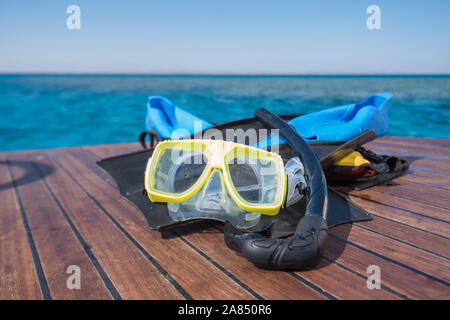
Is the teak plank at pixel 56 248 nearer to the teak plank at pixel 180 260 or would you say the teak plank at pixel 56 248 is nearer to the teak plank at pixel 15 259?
the teak plank at pixel 15 259

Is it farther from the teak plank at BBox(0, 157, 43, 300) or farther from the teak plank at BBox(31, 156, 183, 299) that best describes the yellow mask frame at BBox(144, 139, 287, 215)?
the teak plank at BBox(0, 157, 43, 300)

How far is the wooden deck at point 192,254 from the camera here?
89 centimetres

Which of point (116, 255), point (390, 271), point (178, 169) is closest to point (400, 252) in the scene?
point (390, 271)

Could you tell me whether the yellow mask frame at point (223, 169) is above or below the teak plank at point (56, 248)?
above

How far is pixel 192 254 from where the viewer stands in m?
1.10

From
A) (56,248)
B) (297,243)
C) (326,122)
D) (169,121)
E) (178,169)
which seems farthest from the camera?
(169,121)

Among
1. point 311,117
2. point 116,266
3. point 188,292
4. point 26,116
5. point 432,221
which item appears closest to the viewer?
point 188,292

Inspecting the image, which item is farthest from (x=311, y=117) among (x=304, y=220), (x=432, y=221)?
(x=304, y=220)

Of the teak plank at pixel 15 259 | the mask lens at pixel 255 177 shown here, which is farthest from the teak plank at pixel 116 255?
the mask lens at pixel 255 177

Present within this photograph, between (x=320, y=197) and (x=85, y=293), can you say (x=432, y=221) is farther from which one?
(x=85, y=293)

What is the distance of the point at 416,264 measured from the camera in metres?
0.99

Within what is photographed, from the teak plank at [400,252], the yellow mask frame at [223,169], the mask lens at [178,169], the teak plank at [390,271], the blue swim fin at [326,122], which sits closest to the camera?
the teak plank at [390,271]

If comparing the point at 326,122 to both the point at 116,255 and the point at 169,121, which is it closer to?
the point at 169,121

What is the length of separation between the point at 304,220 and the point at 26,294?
859 millimetres
